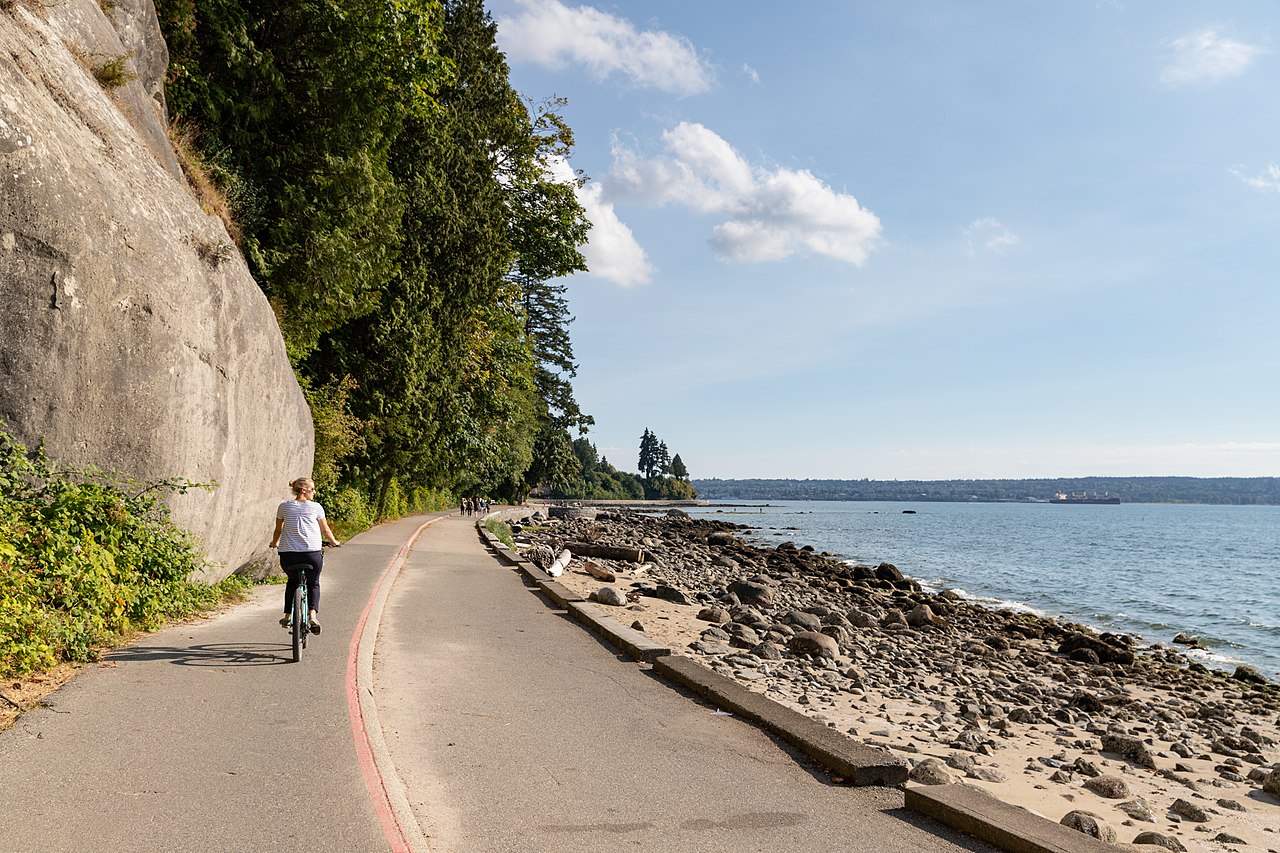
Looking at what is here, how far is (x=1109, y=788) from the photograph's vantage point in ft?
26.7

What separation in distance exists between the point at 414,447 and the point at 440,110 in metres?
10.1

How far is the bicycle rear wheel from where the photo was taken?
8258 mm

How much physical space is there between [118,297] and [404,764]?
20.8 ft

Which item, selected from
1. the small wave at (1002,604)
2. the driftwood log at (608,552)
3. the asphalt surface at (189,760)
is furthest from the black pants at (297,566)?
the small wave at (1002,604)

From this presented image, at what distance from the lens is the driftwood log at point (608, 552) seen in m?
30.2

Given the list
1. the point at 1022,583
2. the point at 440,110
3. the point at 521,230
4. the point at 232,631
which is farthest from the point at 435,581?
the point at 1022,583

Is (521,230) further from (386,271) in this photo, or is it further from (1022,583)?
(1022,583)

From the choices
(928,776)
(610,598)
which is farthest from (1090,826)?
(610,598)

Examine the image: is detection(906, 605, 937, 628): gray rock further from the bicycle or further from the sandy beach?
the bicycle

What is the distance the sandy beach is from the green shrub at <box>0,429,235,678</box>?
6867mm

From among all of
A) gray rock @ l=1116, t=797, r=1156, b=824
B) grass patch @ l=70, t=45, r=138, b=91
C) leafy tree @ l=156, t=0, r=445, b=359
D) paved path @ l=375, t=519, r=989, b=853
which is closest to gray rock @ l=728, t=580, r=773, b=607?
leafy tree @ l=156, t=0, r=445, b=359

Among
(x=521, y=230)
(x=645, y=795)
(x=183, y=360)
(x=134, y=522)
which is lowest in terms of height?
(x=645, y=795)

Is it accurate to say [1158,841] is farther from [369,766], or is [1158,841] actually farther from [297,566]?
[297,566]

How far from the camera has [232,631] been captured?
959cm
